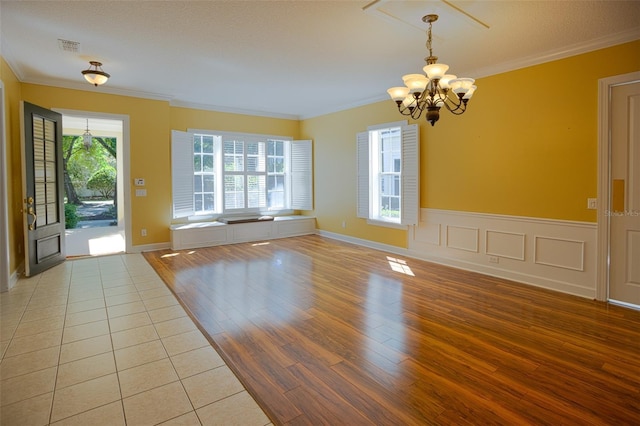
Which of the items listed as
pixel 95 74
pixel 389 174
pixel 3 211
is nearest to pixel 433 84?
pixel 389 174

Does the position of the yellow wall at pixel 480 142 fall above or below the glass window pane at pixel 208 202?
above

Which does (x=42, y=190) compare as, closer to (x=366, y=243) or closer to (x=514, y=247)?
(x=366, y=243)

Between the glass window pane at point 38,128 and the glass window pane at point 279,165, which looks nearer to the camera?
the glass window pane at point 38,128

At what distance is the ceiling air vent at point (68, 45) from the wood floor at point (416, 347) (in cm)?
290

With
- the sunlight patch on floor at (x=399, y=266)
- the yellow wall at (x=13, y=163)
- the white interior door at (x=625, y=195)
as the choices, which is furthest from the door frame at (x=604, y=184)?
the yellow wall at (x=13, y=163)

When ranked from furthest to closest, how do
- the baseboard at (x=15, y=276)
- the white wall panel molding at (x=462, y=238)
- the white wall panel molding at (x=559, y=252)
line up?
1. the white wall panel molding at (x=462, y=238)
2. the baseboard at (x=15, y=276)
3. the white wall panel molding at (x=559, y=252)

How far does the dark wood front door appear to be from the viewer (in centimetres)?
445

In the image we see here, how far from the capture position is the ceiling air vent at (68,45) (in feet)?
12.3

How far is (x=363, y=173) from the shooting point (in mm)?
6594

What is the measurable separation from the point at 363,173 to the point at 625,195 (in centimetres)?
385

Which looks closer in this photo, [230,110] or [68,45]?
[68,45]

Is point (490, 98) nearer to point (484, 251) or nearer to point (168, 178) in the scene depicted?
point (484, 251)

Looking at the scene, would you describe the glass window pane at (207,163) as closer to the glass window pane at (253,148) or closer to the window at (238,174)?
the window at (238,174)

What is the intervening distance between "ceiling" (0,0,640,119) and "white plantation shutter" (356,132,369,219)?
4.30ft
